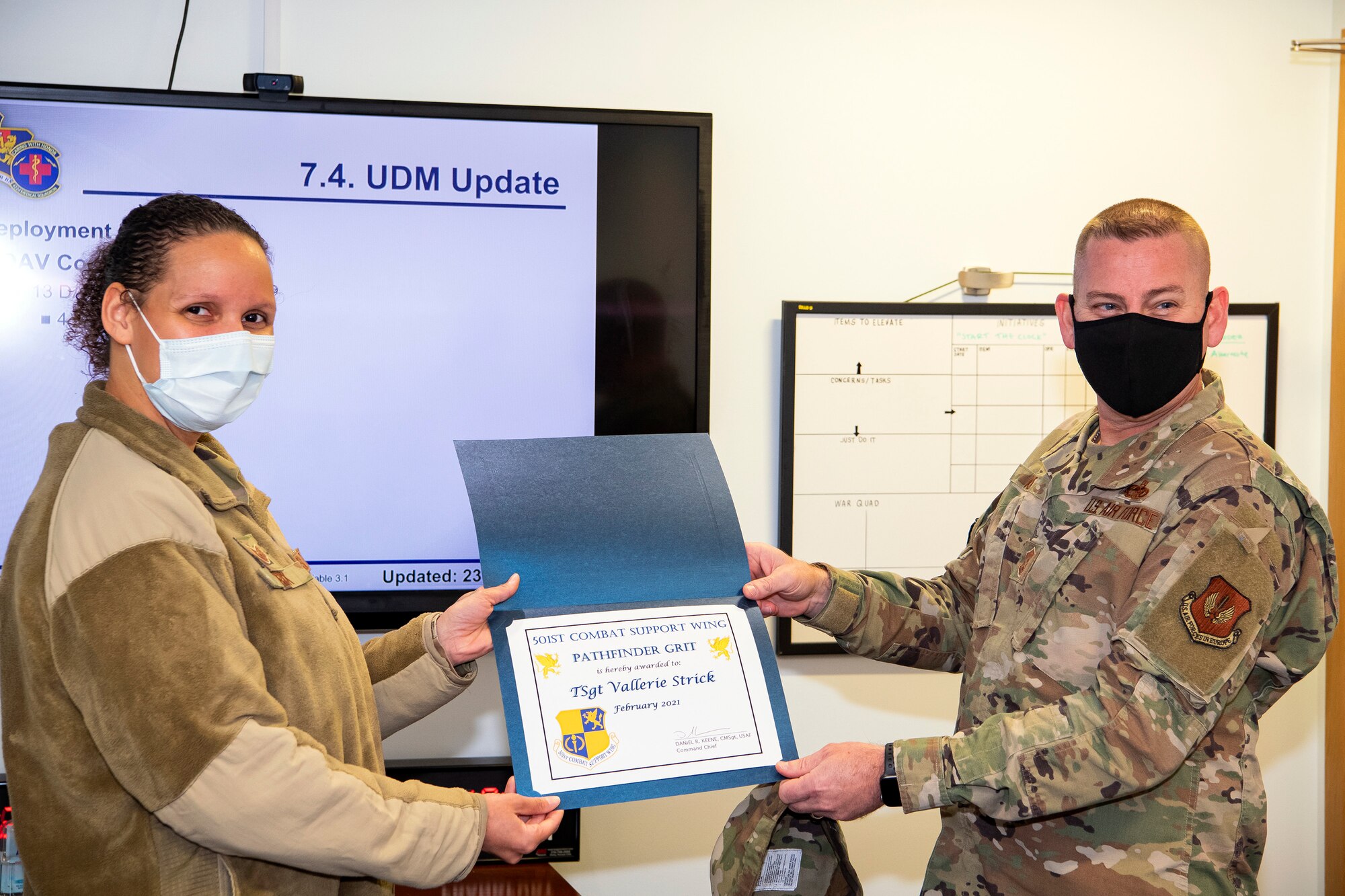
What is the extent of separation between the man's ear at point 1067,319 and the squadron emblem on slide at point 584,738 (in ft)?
3.05

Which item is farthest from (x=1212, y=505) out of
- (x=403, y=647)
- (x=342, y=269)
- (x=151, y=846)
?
(x=342, y=269)

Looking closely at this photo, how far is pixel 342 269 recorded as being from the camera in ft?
7.09

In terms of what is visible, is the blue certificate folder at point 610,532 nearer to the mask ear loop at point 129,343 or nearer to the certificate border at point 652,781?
the certificate border at point 652,781

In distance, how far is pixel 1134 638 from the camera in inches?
53.6

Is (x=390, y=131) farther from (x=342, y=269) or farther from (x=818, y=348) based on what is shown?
(x=818, y=348)

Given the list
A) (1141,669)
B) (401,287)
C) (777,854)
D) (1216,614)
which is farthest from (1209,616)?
(401,287)

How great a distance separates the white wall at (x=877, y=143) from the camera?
7.39 ft

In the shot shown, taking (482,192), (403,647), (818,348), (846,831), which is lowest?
(846,831)

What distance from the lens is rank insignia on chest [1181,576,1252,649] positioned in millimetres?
1328

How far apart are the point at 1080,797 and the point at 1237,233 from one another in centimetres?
176

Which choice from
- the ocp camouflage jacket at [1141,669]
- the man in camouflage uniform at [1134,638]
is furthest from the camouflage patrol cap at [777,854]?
the ocp camouflage jacket at [1141,669]

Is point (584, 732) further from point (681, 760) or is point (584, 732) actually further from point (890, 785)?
point (890, 785)

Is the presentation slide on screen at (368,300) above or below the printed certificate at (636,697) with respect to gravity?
above

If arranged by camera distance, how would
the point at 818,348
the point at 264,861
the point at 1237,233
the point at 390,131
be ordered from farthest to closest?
the point at 1237,233
the point at 818,348
the point at 390,131
the point at 264,861
